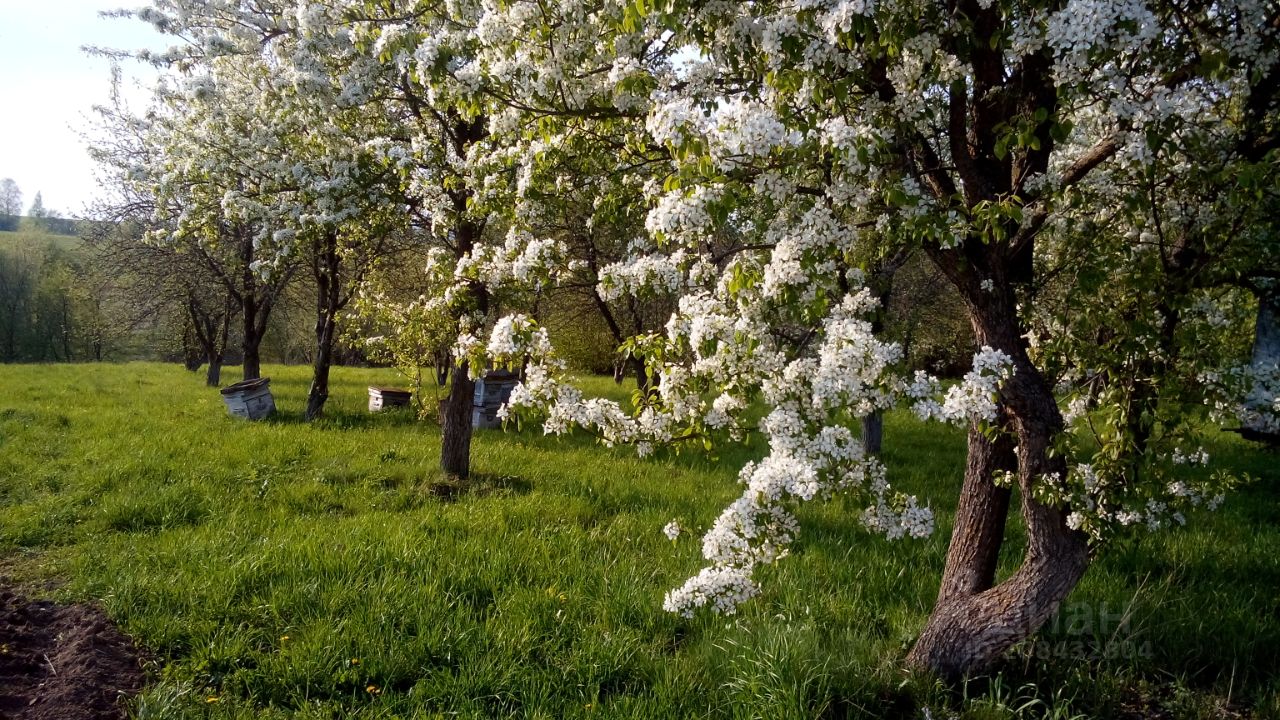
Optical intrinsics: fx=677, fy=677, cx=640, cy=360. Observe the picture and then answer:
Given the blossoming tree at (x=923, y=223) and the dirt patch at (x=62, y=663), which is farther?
the dirt patch at (x=62, y=663)

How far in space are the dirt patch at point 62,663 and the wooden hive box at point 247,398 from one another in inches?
298

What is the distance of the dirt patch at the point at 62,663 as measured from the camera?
A: 383 centimetres

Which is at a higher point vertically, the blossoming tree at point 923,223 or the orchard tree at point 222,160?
the orchard tree at point 222,160

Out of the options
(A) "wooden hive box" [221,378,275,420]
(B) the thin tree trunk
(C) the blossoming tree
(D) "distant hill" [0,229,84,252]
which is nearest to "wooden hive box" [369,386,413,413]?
(A) "wooden hive box" [221,378,275,420]

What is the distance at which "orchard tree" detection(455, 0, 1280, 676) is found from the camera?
3057mm

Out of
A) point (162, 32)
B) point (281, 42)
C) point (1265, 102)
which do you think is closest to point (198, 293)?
point (162, 32)

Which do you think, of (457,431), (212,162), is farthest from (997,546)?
(212,162)

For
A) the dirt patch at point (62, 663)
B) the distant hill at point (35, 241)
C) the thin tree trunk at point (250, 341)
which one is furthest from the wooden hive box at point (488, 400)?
the distant hill at point (35, 241)

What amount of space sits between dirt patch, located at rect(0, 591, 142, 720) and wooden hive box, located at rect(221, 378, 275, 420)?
7.58 m

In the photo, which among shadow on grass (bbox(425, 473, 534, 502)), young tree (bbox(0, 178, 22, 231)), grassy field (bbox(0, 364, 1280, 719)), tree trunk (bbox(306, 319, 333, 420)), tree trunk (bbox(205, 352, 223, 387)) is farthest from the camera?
young tree (bbox(0, 178, 22, 231))

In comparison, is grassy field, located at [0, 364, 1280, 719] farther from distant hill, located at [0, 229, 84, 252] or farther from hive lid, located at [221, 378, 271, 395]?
distant hill, located at [0, 229, 84, 252]

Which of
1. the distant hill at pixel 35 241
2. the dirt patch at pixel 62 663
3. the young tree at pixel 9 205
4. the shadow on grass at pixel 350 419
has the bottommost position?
the dirt patch at pixel 62 663

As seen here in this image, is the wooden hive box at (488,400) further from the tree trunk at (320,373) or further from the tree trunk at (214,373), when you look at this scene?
the tree trunk at (214,373)

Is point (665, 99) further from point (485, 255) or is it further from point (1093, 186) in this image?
point (1093, 186)
